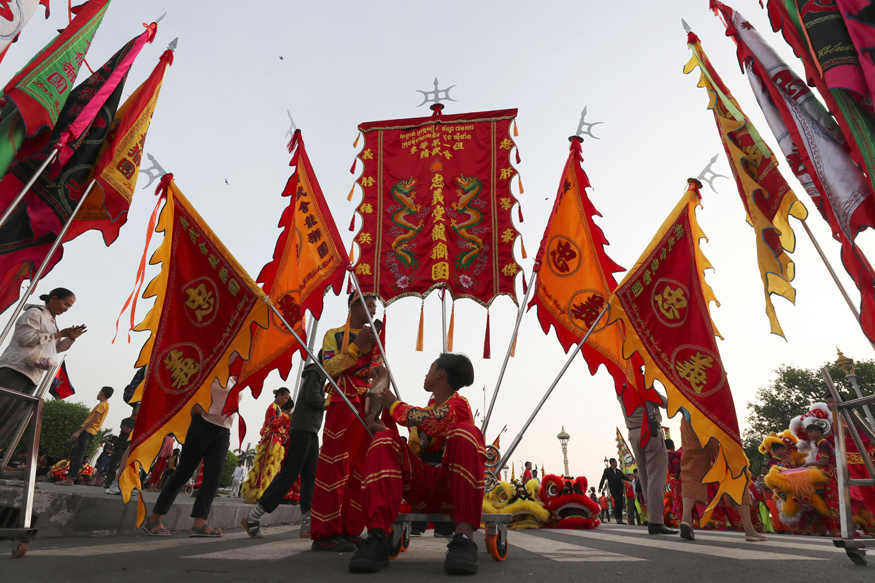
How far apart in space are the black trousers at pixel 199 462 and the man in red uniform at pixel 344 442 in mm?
1303

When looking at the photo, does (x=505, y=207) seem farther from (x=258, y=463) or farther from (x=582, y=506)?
(x=258, y=463)

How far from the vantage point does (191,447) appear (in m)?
4.02

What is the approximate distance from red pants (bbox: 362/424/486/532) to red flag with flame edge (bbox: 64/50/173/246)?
8.23 ft

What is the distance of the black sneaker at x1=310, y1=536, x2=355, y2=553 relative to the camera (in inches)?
118

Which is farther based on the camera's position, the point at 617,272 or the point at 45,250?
the point at 617,272

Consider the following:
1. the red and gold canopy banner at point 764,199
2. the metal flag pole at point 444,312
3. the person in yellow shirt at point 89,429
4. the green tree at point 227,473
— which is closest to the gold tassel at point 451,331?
the metal flag pole at point 444,312

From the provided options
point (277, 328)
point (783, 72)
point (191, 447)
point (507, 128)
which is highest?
point (507, 128)

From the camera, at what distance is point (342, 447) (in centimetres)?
326

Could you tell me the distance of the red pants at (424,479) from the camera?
2.31 meters

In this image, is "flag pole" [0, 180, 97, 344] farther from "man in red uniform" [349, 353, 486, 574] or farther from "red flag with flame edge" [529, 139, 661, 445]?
"red flag with flame edge" [529, 139, 661, 445]

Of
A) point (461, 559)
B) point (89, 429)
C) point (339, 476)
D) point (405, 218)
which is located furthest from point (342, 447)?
point (89, 429)

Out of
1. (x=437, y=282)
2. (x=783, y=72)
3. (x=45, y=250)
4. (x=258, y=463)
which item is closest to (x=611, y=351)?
(x=437, y=282)

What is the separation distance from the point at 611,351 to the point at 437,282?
5.01ft

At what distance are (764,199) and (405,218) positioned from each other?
278cm
